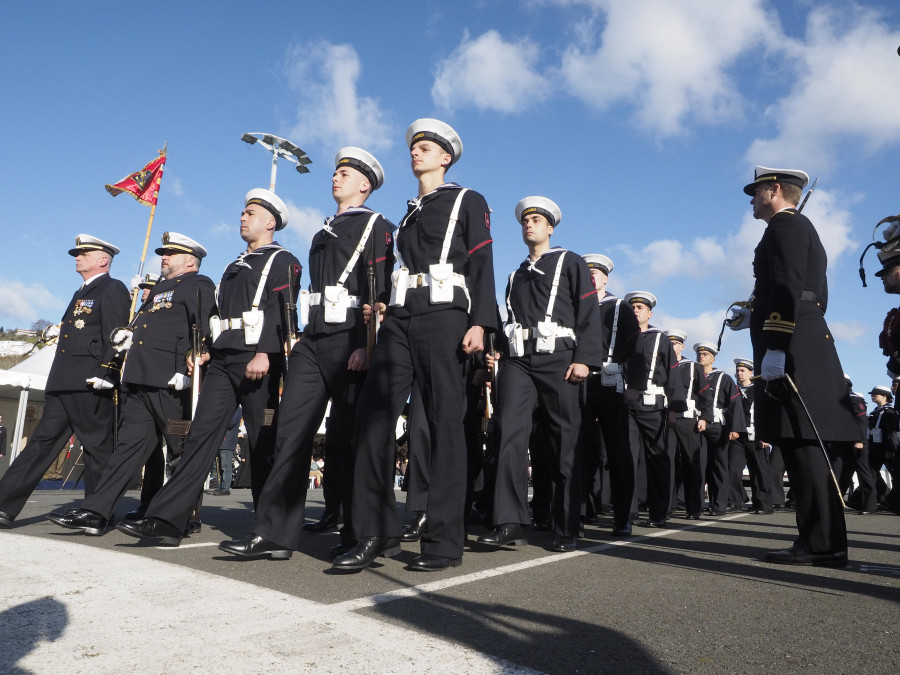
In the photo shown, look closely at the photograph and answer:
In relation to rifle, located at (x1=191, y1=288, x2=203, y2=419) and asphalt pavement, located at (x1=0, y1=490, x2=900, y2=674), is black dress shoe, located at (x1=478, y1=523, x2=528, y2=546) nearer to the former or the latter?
asphalt pavement, located at (x1=0, y1=490, x2=900, y2=674)

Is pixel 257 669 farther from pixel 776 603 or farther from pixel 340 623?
pixel 776 603

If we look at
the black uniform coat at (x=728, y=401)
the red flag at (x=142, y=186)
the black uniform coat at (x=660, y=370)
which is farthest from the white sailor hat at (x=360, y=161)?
the red flag at (x=142, y=186)

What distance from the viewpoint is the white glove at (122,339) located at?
5.48 m

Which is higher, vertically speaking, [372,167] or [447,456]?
[372,167]

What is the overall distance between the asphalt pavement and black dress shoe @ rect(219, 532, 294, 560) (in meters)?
0.06

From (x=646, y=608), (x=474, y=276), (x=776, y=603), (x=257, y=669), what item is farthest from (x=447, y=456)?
(x=257, y=669)

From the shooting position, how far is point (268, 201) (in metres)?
5.46

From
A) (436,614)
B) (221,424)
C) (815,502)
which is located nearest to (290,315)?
(221,424)

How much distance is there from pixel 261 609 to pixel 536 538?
10.9 feet

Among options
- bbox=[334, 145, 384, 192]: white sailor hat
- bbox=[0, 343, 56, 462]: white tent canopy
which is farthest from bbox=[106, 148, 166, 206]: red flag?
bbox=[334, 145, 384, 192]: white sailor hat

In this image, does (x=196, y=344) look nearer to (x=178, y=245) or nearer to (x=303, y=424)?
(x=178, y=245)

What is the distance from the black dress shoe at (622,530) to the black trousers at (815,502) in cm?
186

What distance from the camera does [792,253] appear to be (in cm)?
423

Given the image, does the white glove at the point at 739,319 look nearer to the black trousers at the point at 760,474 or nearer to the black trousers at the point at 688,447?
the black trousers at the point at 688,447
